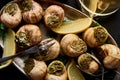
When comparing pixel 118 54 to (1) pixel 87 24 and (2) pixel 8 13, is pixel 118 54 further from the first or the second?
(2) pixel 8 13

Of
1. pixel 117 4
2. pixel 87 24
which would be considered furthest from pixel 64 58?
pixel 117 4

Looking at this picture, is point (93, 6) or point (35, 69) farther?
point (93, 6)

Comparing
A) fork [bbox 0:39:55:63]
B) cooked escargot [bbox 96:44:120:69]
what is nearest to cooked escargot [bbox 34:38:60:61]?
fork [bbox 0:39:55:63]

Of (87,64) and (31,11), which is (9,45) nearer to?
(31,11)

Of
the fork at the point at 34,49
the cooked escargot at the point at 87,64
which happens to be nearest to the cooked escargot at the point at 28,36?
the fork at the point at 34,49

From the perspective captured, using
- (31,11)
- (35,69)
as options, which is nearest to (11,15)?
(31,11)

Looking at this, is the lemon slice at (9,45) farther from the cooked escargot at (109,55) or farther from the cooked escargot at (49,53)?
the cooked escargot at (109,55)

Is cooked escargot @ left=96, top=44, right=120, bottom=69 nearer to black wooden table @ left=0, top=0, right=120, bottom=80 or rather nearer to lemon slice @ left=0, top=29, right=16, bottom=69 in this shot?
black wooden table @ left=0, top=0, right=120, bottom=80
